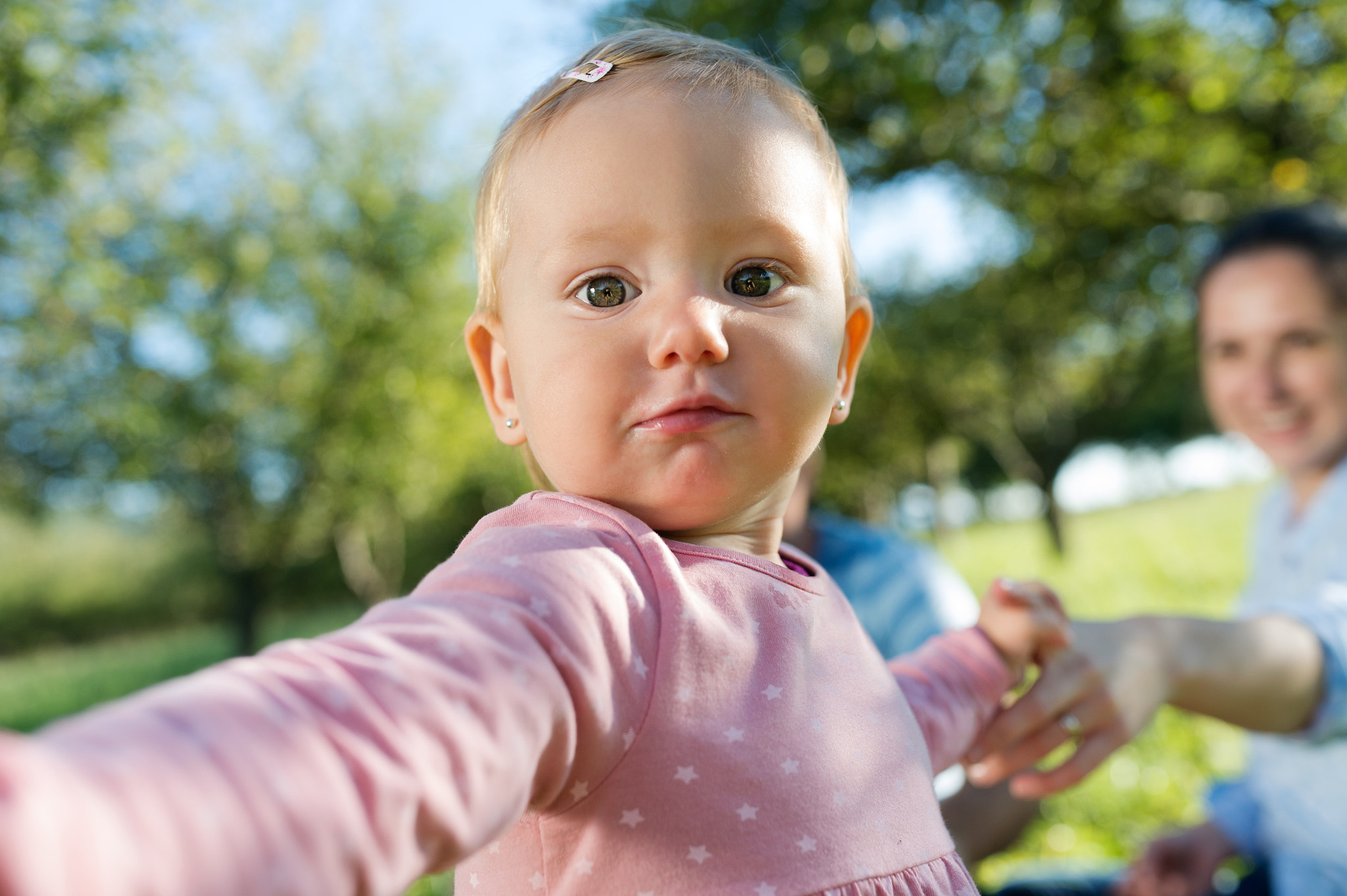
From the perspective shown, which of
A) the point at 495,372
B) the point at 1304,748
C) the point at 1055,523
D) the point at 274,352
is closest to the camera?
the point at 495,372

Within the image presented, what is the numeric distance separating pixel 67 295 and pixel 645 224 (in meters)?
14.2

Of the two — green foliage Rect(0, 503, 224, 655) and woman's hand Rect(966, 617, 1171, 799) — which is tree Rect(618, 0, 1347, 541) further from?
green foliage Rect(0, 503, 224, 655)

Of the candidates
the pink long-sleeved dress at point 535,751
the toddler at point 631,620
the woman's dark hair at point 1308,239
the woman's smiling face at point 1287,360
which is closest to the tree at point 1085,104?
the woman's dark hair at point 1308,239

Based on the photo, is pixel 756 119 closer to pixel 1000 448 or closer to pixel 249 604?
pixel 249 604

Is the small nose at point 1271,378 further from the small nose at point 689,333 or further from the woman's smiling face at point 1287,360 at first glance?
the small nose at point 689,333

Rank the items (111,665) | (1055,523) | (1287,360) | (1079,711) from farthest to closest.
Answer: (1055,523) < (111,665) < (1287,360) < (1079,711)

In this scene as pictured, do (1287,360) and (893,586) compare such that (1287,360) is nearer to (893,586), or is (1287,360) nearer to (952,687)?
(893,586)

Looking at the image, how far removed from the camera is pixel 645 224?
1.17 m

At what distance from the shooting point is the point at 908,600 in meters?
3.32

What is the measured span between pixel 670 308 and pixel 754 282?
142 millimetres

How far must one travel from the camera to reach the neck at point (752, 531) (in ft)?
4.19

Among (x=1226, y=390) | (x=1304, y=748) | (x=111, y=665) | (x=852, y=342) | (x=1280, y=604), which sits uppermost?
(x=852, y=342)

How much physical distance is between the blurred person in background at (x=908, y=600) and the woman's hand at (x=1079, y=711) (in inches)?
47.4

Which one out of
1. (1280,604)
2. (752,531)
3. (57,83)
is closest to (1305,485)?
(1280,604)
